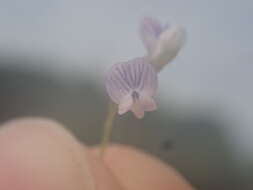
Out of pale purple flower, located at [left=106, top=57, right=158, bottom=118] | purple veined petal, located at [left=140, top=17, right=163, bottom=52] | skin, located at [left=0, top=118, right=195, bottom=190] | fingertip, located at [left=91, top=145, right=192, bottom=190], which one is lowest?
fingertip, located at [left=91, top=145, right=192, bottom=190]

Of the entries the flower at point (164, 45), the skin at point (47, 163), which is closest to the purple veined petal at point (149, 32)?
the flower at point (164, 45)

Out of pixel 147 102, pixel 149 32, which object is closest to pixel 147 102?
pixel 147 102

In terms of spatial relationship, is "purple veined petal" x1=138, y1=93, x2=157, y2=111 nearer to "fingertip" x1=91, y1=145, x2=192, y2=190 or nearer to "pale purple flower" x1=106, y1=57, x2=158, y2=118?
"pale purple flower" x1=106, y1=57, x2=158, y2=118

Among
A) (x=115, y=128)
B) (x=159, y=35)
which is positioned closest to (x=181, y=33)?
(x=159, y=35)

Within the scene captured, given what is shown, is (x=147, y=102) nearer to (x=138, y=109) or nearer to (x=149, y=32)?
(x=138, y=109)

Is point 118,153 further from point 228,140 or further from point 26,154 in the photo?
point 228,140

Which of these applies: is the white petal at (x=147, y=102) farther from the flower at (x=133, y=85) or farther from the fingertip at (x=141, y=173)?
the fingertip at (x=141, y=173)

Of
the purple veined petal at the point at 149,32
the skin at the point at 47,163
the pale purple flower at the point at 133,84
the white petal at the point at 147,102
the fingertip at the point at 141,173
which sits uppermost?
the purple veined petal at the point at 149,32

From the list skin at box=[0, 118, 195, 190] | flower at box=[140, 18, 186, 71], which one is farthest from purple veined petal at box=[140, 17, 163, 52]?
skin at box=[0, 118, 195, 190]
